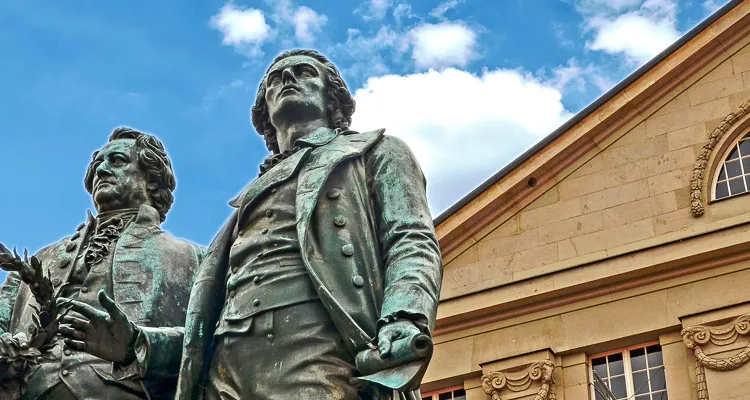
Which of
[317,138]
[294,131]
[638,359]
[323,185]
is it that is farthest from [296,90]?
[638,359]

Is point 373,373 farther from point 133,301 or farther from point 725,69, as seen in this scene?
point 725,69

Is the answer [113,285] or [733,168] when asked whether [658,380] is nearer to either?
[733,168]

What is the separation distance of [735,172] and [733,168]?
0.08 metres

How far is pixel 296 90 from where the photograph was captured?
6.87m

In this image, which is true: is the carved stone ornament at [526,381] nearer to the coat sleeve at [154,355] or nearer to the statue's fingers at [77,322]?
the coat sleeve at [154,355]

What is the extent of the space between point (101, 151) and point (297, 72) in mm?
990

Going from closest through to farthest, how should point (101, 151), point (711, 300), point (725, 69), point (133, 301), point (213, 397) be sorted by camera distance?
point (213, 397) → point (133, 301) → point (101, 151) → point (711, 300) → point (725, 69)

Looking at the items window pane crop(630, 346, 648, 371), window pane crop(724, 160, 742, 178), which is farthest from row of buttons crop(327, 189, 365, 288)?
window pane crop(724, 160, 742, 178)

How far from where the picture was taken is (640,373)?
2591cm

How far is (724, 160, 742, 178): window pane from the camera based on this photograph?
26.6m

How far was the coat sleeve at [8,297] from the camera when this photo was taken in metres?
6.99

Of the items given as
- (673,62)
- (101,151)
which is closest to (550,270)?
(673,62)

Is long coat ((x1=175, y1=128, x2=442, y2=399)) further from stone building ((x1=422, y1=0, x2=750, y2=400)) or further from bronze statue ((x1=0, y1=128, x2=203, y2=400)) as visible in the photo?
stone building ((x1=422, y1=0, x2=750, y2=400))

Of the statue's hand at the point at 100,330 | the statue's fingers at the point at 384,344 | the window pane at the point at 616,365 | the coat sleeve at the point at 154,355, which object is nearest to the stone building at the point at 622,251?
the window pane at the point at 616,365
